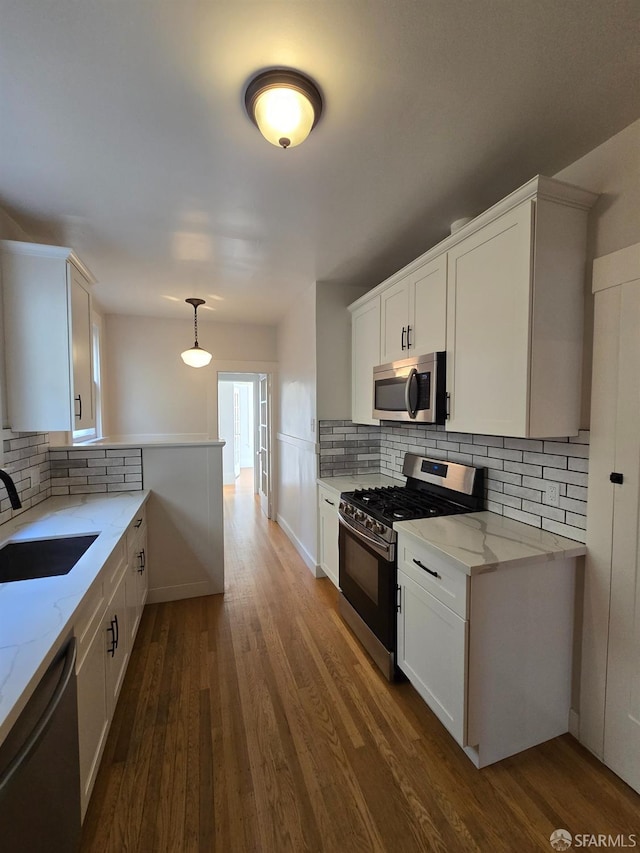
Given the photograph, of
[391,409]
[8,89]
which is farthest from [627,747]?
[8,89]

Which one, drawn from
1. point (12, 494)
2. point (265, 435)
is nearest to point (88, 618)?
point (12, 494)

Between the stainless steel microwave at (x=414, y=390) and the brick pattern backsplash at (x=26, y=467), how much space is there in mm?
2269

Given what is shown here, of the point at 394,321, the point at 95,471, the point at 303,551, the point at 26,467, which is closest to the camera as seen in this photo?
the point at 26,467

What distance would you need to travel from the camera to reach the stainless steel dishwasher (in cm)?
78

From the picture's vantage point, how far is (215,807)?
1376 mm

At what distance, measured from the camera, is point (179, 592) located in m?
2.91

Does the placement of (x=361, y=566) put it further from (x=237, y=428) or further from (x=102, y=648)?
(x=237, y=428)

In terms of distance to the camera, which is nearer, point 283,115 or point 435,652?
point 283,115

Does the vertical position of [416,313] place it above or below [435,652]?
above

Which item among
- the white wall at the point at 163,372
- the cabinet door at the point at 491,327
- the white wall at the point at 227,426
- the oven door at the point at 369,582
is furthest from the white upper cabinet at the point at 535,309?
the white wall at the point at 227,426

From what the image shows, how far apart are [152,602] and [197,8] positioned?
328 cm

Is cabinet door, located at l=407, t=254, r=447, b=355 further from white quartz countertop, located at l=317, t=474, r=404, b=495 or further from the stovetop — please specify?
white quartz countertop, located at l=317, t=474, r=404, b=495

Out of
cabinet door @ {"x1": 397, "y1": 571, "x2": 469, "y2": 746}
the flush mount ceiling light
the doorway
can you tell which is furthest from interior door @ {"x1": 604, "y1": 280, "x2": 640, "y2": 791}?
the doorway

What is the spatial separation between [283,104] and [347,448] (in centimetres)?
247
